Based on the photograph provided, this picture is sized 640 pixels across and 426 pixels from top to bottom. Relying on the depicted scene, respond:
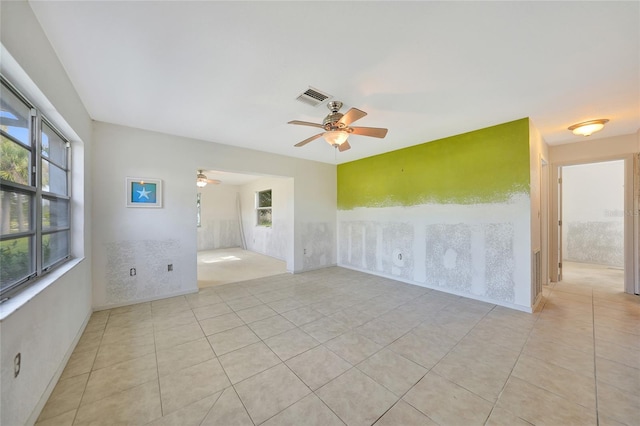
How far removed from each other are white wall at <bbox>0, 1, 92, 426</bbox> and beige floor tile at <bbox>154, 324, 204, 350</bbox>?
69 centimetres

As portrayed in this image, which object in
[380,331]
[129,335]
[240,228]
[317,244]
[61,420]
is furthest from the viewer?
[240,228]

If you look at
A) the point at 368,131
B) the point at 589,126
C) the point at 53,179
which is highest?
the point at 589,126

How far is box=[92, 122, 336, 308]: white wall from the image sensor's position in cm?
320

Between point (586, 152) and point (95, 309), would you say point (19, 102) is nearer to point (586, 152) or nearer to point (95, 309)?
point (95, 309)

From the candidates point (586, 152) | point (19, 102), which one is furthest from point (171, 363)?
point (586, 152)

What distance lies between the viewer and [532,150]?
3.21m

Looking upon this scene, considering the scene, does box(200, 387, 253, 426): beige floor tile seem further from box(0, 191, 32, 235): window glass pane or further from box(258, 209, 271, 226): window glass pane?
box(258, 209, 271, 226): window glass pane

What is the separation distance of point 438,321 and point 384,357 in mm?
1137

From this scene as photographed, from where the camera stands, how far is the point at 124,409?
1556 millimetres

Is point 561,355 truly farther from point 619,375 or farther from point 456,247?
point 456,247

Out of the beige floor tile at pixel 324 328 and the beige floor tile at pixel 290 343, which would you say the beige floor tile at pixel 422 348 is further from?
the beige floor tile at pixel 290 343

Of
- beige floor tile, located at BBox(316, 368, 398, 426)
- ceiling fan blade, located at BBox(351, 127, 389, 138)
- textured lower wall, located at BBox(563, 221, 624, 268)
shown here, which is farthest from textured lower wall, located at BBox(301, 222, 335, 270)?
textured lower wall, located at BBox(563, 221, 624, 268)

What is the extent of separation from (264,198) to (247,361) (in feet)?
20.4

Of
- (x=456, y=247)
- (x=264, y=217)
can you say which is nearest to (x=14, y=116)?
(x=456, y=247)
